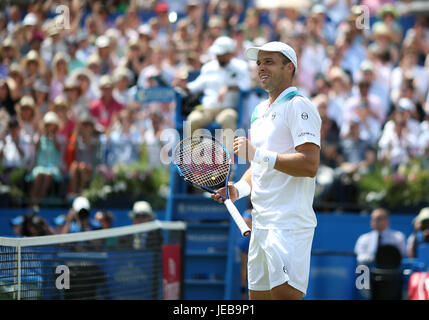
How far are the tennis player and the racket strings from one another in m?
0.14

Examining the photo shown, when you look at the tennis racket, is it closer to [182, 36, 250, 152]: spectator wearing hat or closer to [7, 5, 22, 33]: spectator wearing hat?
[182, 36, 250, 152]: spectator wearing hat

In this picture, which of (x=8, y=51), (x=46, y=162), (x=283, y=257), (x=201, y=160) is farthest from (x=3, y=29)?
(x=283, y=257)

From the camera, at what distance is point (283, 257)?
4980 millimetres

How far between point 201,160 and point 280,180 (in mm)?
546

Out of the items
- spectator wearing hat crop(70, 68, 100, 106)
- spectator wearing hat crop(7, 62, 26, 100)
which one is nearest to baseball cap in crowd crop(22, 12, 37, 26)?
spectator wearing hat crop(7, 62, 26, 100)

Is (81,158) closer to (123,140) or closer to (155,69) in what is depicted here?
(123,140)

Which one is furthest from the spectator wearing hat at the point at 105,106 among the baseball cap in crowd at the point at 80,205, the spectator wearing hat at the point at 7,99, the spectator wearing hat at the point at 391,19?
the spectator wearing hat at the point at 391,19

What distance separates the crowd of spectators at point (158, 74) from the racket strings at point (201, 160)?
16.0 feet

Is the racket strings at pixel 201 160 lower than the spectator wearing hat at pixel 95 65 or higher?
lower

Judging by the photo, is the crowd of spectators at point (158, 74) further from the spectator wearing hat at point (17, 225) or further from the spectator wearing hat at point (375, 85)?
the spectator wearing hat at point (17, 225)

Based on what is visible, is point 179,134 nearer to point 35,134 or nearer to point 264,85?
point 35,134

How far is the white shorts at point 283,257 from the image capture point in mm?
4973

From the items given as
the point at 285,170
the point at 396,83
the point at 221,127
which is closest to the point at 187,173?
the point at 285,170
